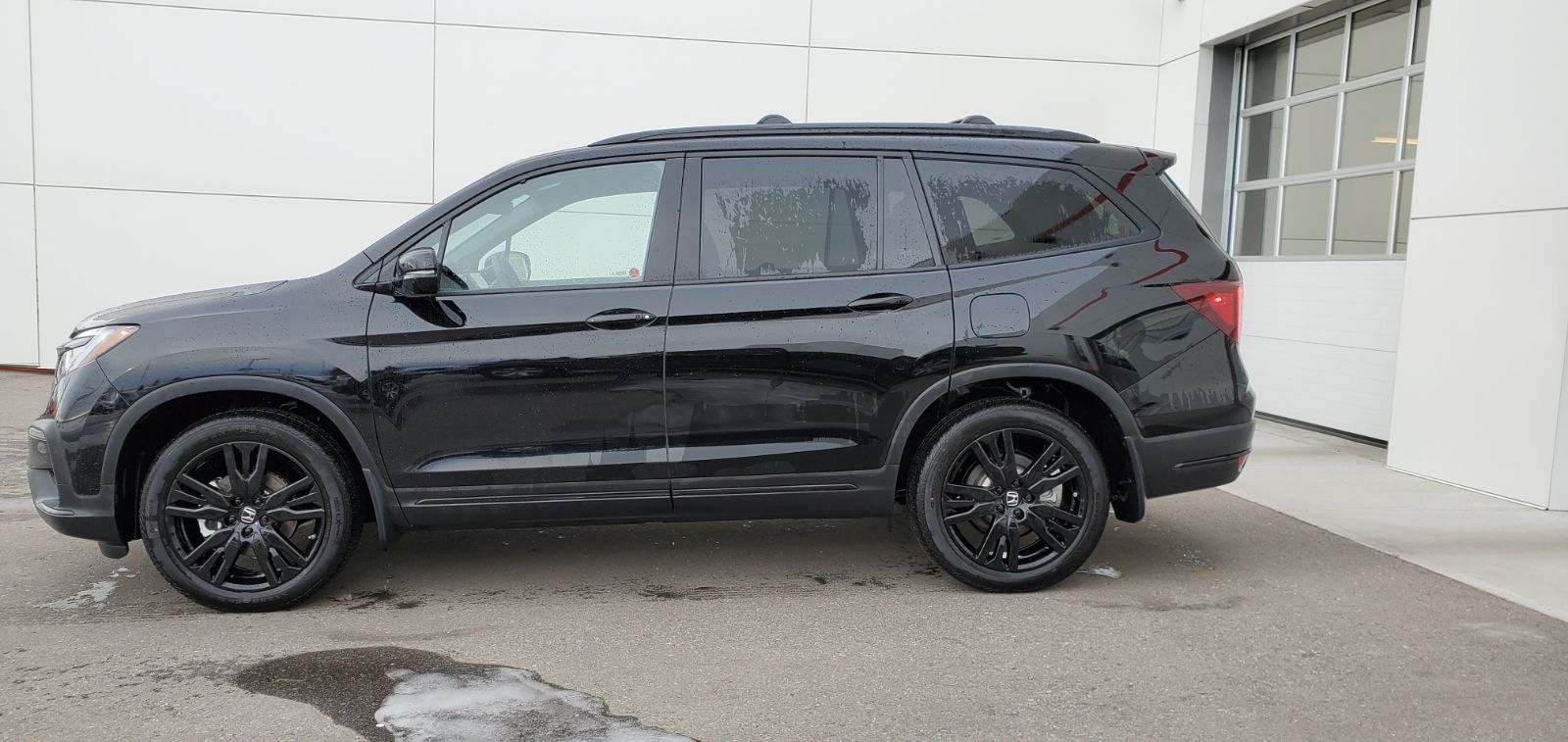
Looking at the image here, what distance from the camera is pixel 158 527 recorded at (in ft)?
13.7

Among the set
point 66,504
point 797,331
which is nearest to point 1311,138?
point 797,331

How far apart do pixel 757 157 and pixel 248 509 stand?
7.85ft

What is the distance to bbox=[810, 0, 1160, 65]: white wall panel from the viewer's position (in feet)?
34.8

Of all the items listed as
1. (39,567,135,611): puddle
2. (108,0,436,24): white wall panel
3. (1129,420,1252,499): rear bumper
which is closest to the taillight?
(1129,420,1252,499): rear bumper

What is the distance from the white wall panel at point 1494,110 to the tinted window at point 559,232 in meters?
4.99

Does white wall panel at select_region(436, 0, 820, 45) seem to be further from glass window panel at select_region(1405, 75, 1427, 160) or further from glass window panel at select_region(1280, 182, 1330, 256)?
glass window panel at select_region(1405, 75, 1427, 160)

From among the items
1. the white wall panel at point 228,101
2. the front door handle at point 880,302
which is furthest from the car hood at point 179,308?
the white wall panel at point 228,101

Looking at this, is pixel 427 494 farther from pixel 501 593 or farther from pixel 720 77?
pixel 720 77

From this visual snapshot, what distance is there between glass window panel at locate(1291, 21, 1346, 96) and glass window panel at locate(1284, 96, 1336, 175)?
16cm

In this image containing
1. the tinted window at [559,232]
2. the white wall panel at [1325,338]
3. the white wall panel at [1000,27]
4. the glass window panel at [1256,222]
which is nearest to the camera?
the tinted window at [559,232]

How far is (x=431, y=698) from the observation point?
347cm

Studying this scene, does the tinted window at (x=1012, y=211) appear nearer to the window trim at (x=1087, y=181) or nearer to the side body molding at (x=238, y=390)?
the window trim at (x=1087, y=181)

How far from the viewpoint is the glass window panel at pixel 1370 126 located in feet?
27.9

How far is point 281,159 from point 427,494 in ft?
23.7
